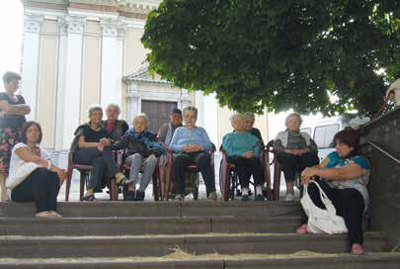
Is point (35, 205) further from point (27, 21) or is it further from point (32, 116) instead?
point (27, 21)

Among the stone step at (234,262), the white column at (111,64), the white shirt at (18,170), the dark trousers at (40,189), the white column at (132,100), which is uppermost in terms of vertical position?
the white column at (111,64)

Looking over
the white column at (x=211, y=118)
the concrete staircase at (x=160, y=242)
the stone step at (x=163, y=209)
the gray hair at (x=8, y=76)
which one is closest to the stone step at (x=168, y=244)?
the concrete staircase at (x=160, y=242)

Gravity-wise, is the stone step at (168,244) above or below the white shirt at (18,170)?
below

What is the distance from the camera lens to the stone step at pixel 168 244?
4.27 meters

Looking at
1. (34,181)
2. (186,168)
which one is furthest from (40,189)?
(186,168)

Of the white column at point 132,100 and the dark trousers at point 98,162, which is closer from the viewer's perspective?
the dark trousers at point 98,162

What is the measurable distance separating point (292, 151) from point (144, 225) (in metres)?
2.48

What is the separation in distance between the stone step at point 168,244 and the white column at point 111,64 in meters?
14.3

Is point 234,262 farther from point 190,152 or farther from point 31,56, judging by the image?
point 31,56

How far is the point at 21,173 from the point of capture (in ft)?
16.5

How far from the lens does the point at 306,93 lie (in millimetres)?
8867

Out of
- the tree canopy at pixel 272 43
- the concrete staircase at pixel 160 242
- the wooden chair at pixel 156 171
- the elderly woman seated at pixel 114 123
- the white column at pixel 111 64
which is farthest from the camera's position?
the white column at pixel 111 64

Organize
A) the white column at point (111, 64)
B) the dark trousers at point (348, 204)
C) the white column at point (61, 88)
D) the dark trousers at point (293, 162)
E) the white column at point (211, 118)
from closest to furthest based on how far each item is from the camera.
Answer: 1. the dark trousers at point (348, 204)
2. the dark trousers at point (293, 162)
3. the white column at point (61, 88)
4. the white column at point (111, 64)
5. the white column at point (211, 118)

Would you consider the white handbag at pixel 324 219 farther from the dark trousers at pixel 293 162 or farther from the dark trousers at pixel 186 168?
the dark trousers at pixel 186 168
